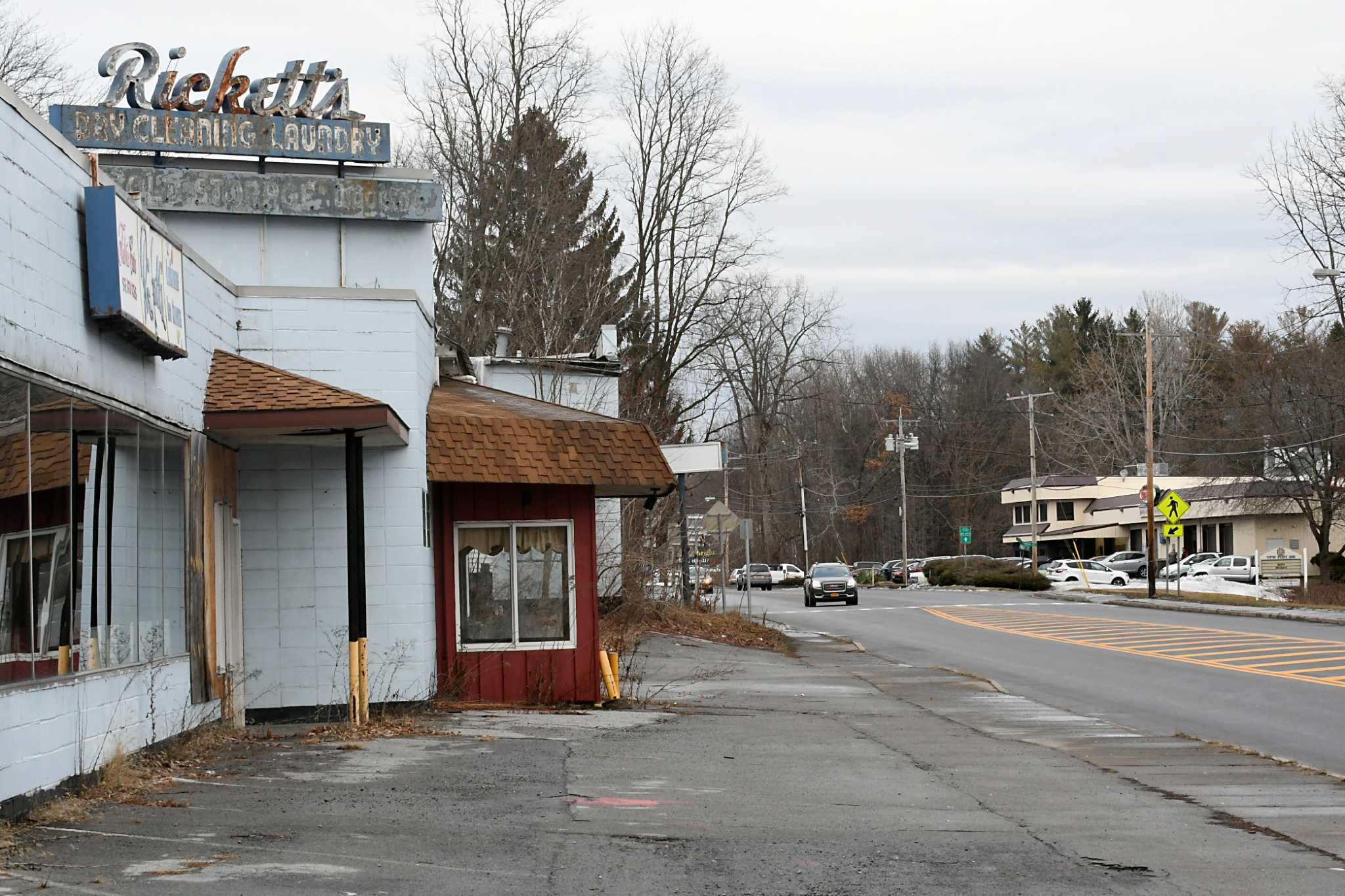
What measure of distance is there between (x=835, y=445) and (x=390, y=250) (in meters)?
77.9

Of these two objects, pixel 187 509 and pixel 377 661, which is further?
pixel 377 661

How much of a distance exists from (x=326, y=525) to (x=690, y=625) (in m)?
17.5

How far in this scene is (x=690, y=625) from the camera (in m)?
→ 31.6

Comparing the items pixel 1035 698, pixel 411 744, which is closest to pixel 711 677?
pixel 1035 698

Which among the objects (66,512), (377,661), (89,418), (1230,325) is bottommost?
(377,661)

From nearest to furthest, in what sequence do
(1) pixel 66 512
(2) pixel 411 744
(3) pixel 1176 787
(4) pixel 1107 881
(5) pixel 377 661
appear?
(4) pixel 1107 881
(1) pixel 66 512
(3) pixel 1176 787
(2) pixel 411 744
(5) pixel 377 661

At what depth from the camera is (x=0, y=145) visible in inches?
327

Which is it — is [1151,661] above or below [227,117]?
below

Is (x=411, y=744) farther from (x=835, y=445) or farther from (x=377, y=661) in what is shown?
(x=835, y=445)

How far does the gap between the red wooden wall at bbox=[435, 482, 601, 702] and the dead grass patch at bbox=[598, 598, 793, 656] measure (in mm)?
9999

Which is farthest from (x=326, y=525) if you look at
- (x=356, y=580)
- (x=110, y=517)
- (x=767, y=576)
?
(x=767, y=576)

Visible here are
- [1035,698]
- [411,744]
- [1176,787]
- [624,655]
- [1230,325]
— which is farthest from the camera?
[1230,325]

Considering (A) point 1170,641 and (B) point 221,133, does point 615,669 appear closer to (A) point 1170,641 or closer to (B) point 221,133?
(B) point 221,133

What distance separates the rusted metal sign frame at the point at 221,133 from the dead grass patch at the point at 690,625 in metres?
10.2
